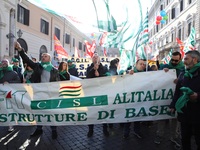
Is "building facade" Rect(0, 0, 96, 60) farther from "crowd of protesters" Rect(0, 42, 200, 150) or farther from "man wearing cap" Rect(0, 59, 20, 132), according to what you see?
"crowd of protesters" Rect(0, 42, 200, 150)

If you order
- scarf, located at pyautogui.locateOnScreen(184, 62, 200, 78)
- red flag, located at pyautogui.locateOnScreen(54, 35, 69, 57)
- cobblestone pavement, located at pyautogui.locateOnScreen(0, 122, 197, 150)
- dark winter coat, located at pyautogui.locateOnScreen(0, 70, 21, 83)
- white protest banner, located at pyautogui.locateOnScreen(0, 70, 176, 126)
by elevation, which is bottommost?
cobblestone pavement, located at pyautogui.locateOnScreen(0, 122, 197, 150)

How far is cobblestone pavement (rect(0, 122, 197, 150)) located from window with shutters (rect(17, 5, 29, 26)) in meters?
18.5

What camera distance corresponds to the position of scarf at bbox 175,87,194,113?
10.5ft

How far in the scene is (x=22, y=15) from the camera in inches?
895

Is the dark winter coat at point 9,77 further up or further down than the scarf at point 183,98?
further up

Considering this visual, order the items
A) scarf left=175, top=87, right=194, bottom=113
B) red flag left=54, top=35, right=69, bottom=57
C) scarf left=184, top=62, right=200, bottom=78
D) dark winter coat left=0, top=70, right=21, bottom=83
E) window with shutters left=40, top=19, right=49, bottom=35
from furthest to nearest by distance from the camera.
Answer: window with shutters left=40, top=19, right=49, bottom=35 → red flag left=54, top=35, right=69, bottom=57 → dark winter coat left=0, top=70, right=21, bottom=83 → scarf left=184, top=62, right=200, bottom=78 → scarf left=175, top=87, right=194, bottom=113

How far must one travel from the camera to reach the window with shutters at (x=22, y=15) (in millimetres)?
21828

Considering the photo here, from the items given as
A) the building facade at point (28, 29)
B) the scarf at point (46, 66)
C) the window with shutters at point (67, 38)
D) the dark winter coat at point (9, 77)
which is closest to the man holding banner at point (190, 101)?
the scarf at point (46, 66)

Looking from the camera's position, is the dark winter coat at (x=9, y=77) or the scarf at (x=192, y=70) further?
the dark winter coat at (x=9, y=77)

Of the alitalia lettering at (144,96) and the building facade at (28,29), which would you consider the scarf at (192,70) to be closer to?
the alitalia lettering at (144,96)

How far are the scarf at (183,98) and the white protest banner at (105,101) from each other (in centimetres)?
91

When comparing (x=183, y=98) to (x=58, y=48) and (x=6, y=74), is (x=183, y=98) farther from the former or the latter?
(x=58, y=48)

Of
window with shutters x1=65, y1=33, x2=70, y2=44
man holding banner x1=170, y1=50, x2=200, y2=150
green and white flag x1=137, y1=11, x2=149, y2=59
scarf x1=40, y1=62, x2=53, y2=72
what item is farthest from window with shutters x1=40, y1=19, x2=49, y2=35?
man holding banner x1=170, y1=50, x2=200, y2=150

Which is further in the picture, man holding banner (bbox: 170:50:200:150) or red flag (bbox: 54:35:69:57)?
red flag (bbox: 54:35:69:57)
